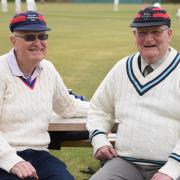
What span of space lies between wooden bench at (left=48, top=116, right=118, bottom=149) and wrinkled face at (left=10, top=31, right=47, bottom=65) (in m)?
0.60

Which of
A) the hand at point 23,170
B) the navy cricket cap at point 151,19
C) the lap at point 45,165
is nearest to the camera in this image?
the hand at point 23,170

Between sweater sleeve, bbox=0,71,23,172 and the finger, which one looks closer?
sweater sleeve, bbox=0,71,23,172

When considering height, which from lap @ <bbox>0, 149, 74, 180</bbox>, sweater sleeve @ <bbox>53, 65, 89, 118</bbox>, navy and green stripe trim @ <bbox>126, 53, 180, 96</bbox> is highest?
navy and green stripe trim @ <bbox>126, 53, 180, 96</bbox>

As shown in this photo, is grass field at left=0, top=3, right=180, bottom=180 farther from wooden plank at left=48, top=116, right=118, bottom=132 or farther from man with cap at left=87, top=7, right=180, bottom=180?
man with cap at left=87, top=7, right=180, bottom=180

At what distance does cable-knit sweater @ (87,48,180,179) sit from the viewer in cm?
376

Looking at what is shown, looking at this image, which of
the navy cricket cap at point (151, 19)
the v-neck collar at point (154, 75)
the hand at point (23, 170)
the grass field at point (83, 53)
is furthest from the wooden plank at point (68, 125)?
the grass field at point (83, 53)

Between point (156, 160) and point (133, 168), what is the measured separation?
7.8 inches

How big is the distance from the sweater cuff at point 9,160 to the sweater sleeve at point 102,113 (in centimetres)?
60

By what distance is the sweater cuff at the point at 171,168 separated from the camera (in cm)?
364

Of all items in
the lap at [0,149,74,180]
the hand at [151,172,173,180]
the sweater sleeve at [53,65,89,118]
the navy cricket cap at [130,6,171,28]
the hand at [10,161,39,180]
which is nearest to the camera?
the hand at [151,172,173,180]

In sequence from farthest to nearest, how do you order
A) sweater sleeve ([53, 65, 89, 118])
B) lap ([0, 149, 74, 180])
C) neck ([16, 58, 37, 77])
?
1. sweater sleeve ([53, 65, 89, 118])
2. neck ([16, 58, 37, 77])
3. lap ([0, 149, 74, 180])

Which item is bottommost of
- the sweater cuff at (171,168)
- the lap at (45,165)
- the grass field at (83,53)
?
the grass field at (83,53)

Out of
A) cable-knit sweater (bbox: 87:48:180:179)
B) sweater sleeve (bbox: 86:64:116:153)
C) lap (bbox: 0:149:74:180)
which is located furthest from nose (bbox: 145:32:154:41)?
lap (bbox: 0:149:74:180)

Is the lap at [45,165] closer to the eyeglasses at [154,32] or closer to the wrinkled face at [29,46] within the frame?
the wrinkled face at [29,46]
